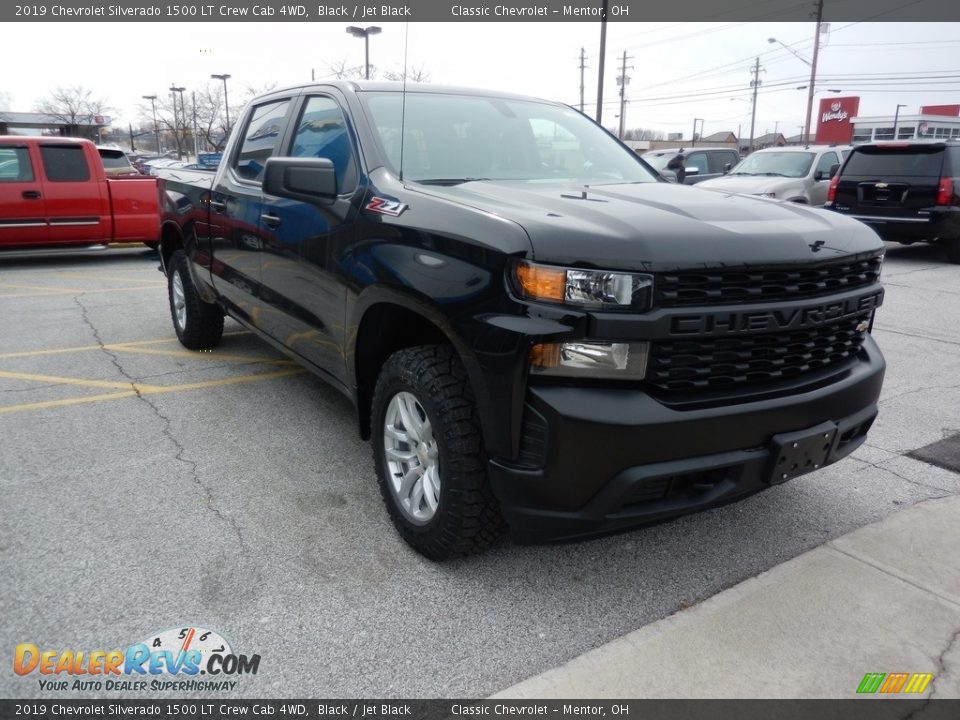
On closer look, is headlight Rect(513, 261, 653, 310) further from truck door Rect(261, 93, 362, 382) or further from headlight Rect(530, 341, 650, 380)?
truck door Rect(261, 93, 362, 382)

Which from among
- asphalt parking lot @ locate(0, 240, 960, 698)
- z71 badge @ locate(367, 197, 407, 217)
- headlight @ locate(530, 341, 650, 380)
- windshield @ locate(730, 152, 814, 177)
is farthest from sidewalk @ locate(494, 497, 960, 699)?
windshield @ locate(730, 152, 814, 177)

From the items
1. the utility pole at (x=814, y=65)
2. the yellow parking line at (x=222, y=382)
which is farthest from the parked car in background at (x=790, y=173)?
the utility pole at (x=814, y=65)

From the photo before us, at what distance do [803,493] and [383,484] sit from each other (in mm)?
2041

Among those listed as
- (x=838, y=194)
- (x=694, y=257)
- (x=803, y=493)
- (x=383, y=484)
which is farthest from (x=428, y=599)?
(x=838, y=194)

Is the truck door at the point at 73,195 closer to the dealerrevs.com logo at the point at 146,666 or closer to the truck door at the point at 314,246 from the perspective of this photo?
the truck door at the point at 314,246

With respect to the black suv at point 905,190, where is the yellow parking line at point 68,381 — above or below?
below

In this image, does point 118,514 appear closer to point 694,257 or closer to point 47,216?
point 694,257

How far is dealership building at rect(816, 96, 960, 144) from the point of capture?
133ft

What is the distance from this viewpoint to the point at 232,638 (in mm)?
2459

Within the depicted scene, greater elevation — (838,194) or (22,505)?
(838,194)

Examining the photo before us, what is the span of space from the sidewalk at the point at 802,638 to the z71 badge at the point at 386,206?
1.76 m

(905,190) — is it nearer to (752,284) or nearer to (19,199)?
(752,284)

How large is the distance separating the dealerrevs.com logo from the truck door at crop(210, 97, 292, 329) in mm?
2249

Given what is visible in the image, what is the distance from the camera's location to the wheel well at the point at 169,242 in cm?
584
